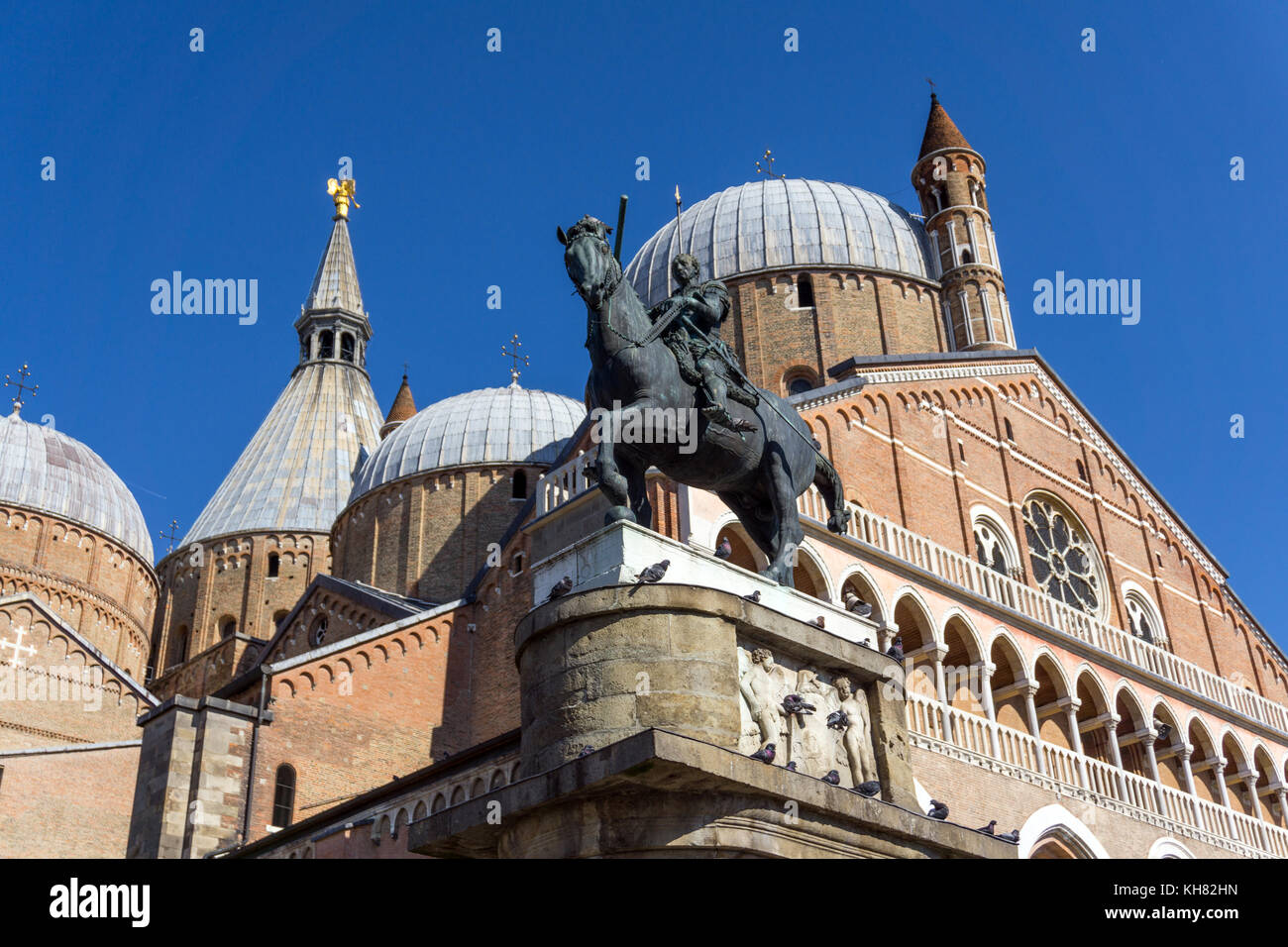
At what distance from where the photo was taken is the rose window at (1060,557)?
2748 centimetres

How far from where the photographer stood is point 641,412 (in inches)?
343

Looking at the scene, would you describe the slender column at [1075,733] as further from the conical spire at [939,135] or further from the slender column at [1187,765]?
the conical spire at [939,135]

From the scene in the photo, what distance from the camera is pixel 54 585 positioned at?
38688mm

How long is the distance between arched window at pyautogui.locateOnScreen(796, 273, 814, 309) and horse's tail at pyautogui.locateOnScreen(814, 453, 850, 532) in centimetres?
2228

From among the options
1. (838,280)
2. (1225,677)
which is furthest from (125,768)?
(1225,677)

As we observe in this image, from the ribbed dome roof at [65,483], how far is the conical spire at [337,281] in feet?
54.2

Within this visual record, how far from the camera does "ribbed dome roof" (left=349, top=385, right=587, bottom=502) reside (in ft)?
112

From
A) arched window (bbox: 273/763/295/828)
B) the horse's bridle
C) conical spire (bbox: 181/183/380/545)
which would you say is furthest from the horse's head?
conical spire (bbox: 181/183/380/545)

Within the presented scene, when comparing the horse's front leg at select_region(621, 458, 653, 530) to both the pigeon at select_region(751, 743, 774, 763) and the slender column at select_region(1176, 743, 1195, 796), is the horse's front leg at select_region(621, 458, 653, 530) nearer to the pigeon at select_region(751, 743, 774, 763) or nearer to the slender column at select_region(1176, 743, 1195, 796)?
the pigeon at select_region(751, 743, 774, 763)

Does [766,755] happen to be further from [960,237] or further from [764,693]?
[960,237]

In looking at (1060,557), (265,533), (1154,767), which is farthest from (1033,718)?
(265,533)

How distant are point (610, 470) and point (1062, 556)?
2153 centimetres
